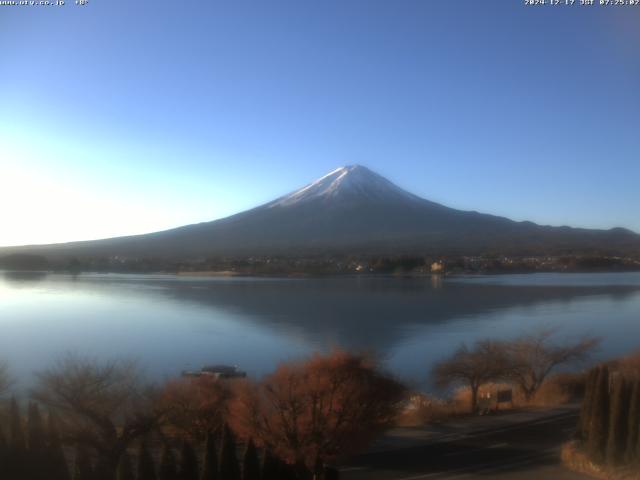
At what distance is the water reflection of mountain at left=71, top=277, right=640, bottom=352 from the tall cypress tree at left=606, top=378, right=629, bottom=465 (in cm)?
556

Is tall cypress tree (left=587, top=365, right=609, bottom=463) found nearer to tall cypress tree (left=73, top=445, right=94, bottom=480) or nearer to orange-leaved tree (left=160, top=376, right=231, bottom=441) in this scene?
orange-leaved tree (left=160, top=376, right=231, bottom=441)

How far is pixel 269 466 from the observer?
5238 millimetres

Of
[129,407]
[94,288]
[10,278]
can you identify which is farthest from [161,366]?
[10,278]

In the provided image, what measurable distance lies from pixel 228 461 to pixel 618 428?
131 inches

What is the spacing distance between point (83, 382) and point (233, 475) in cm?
194

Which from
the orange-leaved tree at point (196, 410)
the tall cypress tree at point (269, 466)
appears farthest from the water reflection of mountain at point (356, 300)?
the tall cypress tree at point (269, 466)

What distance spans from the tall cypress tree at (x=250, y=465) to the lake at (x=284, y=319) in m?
3.54

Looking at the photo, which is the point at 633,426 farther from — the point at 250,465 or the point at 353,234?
the point at 353,234

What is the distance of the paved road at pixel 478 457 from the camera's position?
5648mm

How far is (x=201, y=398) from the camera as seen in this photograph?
6.11 m

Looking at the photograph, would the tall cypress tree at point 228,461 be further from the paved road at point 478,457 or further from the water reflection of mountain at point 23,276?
the water reflection of mountain at point 23,276

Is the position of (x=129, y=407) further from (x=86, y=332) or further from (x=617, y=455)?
(x=86, y=332)

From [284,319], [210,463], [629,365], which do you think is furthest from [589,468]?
[284,319]

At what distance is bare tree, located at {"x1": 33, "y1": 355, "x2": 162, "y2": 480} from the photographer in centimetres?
535
